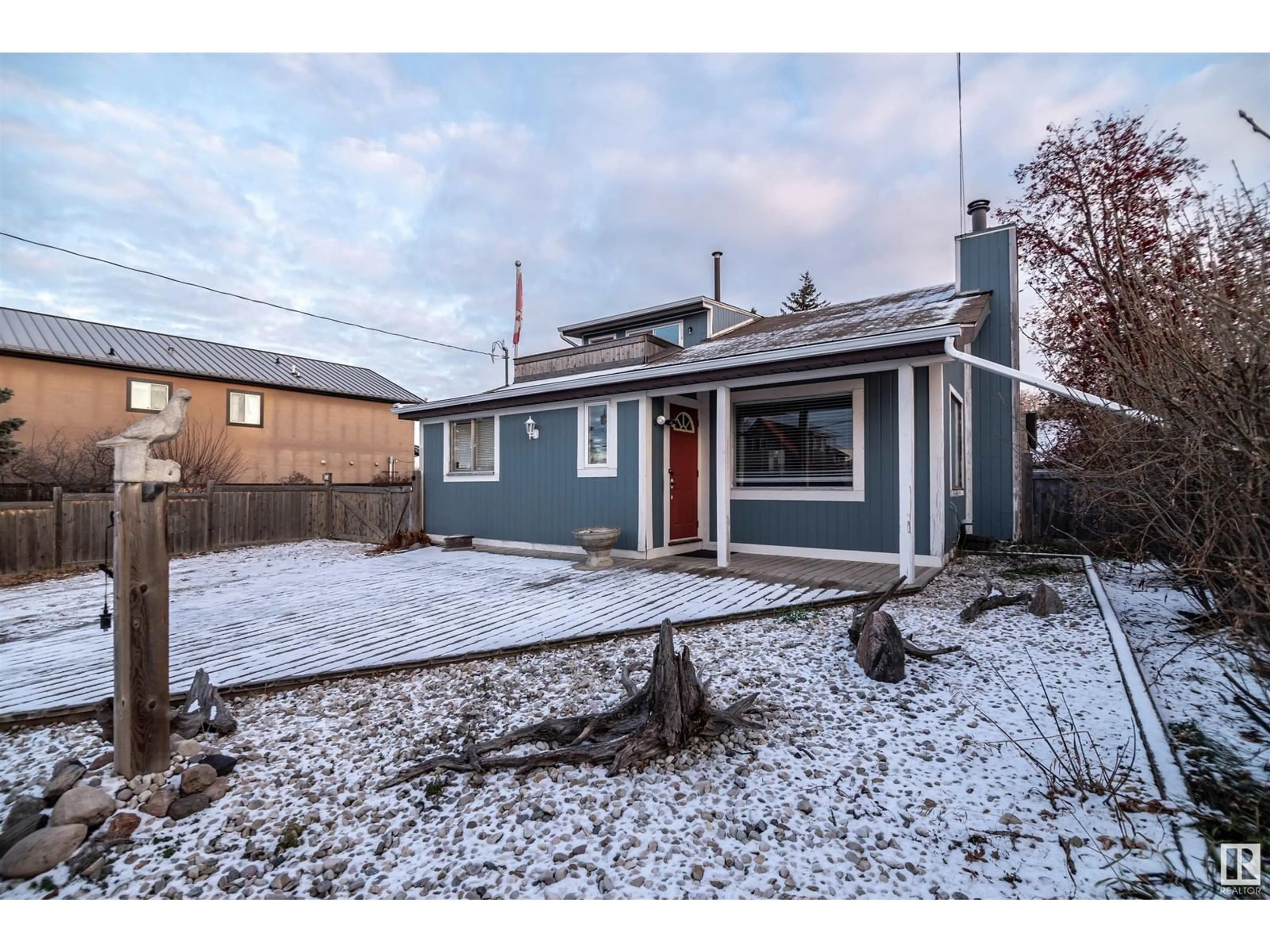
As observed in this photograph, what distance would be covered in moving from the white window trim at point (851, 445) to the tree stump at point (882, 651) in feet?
11.5

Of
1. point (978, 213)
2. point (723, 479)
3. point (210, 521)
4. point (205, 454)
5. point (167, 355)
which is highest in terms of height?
point (978, 213)

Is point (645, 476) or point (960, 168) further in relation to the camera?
point (960, 168)

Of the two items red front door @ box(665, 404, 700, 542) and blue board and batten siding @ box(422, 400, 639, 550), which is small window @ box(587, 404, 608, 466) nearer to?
blue board and batten siding @ box(422, 400, 639, 550)

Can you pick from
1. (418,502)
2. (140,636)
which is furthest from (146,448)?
(418,502)

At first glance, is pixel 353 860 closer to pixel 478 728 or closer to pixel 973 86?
pixel 478 728

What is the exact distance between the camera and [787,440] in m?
7.00

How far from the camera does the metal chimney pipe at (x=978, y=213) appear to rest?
26.4ft

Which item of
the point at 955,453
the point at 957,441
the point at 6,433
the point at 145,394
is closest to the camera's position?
the point at 955,453

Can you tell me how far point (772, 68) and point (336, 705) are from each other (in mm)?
6382

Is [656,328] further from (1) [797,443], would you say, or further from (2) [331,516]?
(2) [331,516]

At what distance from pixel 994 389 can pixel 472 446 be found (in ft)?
26.8

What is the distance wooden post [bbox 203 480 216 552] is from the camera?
9.11 meters
